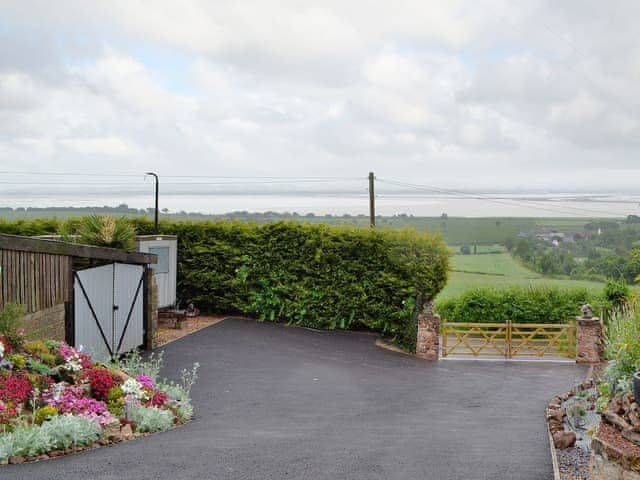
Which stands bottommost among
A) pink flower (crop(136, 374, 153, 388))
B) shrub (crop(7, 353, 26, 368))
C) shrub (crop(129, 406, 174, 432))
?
shrub (crop(129, 406, 174, 432))

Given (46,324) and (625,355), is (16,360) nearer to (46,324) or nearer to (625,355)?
(46,324)

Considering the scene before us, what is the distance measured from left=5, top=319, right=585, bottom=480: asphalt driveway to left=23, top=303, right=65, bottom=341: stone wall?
229 centimetres

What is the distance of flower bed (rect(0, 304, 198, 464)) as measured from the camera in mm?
7406

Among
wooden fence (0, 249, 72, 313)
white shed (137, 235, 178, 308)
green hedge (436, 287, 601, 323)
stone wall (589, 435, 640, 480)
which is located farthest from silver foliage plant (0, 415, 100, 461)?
green hedge (436, 287, 601, 323)

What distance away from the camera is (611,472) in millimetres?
6008

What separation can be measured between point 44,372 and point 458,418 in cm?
584

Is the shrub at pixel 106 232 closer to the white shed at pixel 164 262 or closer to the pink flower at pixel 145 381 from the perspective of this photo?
the white shed at pixel 164 262

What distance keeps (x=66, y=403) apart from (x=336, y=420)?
11.8ft

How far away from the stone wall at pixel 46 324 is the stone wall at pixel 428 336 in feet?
29.0

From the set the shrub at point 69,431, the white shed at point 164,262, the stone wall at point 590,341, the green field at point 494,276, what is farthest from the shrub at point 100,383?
the green field at point 494,276

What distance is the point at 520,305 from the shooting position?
77.0 feet

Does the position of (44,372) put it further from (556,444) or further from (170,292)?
(170,292)

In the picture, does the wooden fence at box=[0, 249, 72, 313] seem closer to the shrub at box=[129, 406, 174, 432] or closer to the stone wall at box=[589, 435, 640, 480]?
the shrub at box=[129, 406, 174, 432]

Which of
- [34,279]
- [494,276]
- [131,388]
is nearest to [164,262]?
[34,279]
